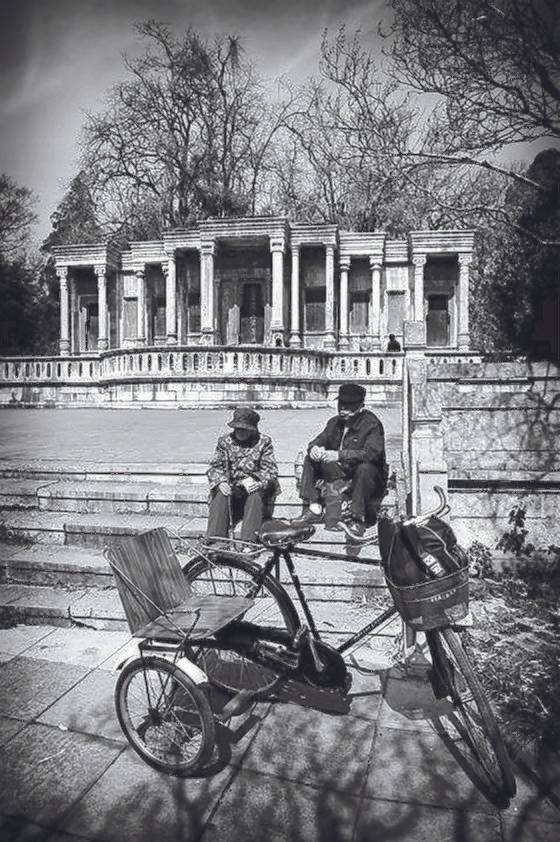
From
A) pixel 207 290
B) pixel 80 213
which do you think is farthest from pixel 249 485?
pixel 80 213

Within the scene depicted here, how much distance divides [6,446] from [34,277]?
36.6 metres

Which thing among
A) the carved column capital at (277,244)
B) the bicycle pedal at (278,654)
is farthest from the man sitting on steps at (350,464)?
the carved column capital at (277,244)

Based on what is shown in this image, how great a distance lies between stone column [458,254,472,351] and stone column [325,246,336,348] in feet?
20.1

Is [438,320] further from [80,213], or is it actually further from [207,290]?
[80,213]

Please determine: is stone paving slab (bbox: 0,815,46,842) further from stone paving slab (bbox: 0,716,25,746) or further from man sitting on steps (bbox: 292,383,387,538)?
man sitting on steps (bbox: 292,383,387,538)

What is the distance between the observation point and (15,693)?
3779 mm

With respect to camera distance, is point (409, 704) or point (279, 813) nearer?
point (279, 813)

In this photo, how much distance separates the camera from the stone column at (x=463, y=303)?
28797mm

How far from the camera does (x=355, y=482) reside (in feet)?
19.4

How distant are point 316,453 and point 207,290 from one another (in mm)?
22413

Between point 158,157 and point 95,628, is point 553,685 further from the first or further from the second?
point 158,157

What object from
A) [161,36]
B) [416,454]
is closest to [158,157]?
[161,36]

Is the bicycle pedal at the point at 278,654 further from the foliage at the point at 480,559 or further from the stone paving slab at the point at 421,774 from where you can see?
the foliage at the point at 480,559

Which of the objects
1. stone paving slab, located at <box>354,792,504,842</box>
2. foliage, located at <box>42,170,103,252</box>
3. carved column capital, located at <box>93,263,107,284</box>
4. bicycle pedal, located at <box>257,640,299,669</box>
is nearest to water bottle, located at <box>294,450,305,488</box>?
bicycle pedal, located at <box>257,640,299,669</box>
